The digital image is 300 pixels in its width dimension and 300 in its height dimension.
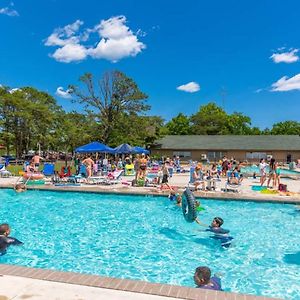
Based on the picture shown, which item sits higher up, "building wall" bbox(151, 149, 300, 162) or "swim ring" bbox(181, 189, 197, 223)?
"building wall" bbox(151, 149, 300, 162)

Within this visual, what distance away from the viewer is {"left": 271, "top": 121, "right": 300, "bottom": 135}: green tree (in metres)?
84.2

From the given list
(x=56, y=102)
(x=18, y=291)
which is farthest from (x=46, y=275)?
(x=56, y=102)

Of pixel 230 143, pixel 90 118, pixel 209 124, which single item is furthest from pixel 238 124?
pixel 90 118

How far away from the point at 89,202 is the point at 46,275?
9.43 meters

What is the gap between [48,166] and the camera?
65.9 ft

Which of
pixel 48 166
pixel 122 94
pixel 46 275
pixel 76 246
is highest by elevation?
pixel 122 94

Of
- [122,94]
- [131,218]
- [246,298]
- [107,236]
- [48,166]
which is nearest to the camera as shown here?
[246,298]

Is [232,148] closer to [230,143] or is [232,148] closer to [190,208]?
[230,143]

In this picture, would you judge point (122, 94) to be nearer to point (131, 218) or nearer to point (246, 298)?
point (131, 218)

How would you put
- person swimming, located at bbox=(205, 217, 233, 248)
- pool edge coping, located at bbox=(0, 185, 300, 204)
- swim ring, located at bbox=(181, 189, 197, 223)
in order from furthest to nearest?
pool edge coping, located at bbox=(0, 185, 300, 204)
swim ring, located at bbox=(181, 189, 197, 223)
person swimming, located at bbox=(205, 217, 233, 248)

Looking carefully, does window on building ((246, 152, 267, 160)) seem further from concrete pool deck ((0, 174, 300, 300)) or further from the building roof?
concrete pool deck ((0, 174, 300, 300))

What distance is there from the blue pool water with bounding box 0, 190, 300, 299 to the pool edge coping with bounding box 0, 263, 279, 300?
91.0 inches

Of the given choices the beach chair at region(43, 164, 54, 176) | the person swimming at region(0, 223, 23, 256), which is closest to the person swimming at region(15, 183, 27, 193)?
the beach chair at region(43, 164, 54, 176)

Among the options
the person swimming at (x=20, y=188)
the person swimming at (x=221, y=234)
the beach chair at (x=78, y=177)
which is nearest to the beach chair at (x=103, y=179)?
the beach chair at (x=78, y=177)
